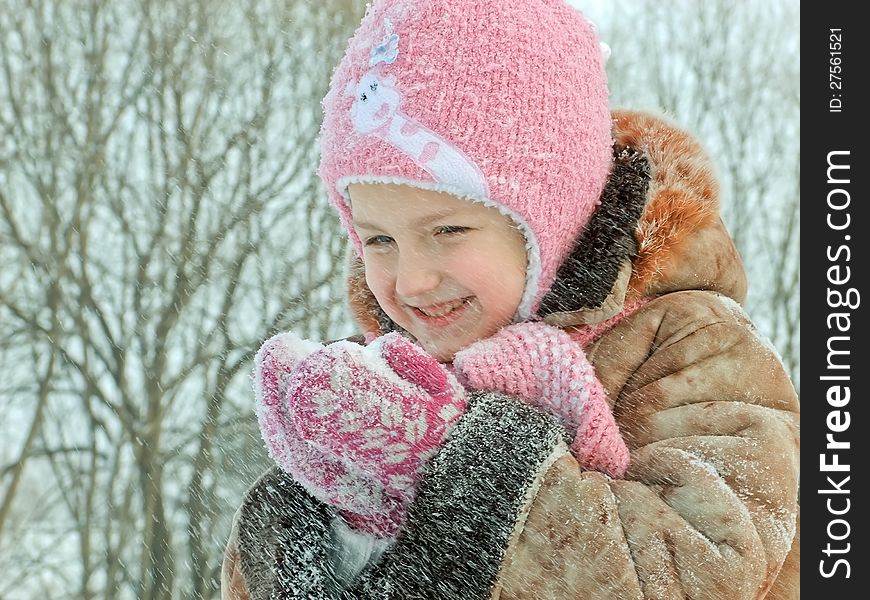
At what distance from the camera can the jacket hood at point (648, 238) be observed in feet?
5.06

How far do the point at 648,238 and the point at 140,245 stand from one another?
486 cm

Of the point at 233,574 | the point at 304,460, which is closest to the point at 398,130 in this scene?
the point at 304,460

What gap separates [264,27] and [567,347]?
498 centimetres

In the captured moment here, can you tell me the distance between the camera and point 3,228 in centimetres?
619

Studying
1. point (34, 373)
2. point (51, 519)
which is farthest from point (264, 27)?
point (51, 519)

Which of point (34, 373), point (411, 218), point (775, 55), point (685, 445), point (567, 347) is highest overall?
point (775, 55)

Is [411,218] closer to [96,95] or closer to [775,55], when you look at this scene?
[96,95]

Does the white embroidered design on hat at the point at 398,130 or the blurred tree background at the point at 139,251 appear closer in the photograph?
the white embroidered design on hat at the point at 398,130

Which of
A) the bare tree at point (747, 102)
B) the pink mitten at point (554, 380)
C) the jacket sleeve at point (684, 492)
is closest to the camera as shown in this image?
the jacket sleeve at point (684, 492)

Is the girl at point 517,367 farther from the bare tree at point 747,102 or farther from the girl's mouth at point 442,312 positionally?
the bare tree at point 747,102

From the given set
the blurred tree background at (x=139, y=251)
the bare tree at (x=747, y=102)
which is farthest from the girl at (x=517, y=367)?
the bare tree at (x=747, y=102)

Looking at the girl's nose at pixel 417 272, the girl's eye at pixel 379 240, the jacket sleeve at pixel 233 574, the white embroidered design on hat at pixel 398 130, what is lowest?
the jacket sleeve at pixel 233 574

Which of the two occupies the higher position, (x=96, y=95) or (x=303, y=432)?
(x=96, y=95)
